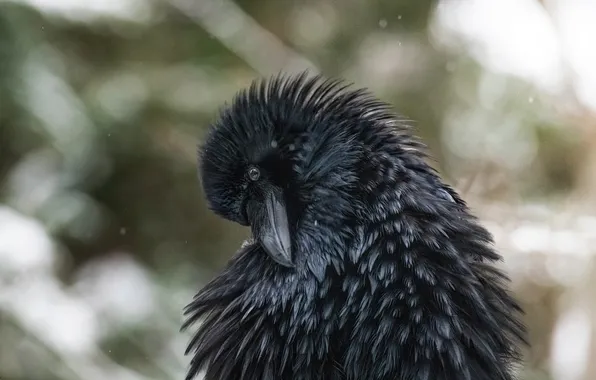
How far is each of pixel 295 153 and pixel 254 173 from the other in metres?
0.06

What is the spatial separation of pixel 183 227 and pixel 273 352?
1303 mm

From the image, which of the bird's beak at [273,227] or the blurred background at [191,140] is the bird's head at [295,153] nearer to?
the bird's beak at [273,227]

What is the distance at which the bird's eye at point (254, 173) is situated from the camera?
87 centimetres

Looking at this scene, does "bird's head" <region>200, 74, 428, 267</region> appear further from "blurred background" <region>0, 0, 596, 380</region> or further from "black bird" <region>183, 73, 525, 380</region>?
"blurred background" <region>0, 0, 596, 380</region>

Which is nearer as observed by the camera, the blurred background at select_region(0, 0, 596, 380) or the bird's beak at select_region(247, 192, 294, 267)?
the bird's beak at select_region(247, 192, 294, 267)

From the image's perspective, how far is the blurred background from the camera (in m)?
1.75

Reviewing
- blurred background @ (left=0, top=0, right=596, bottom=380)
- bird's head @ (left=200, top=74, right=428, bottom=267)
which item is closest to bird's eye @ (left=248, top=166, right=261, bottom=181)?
bird's head @ (left=200, top=74, right=428, bottom=267)

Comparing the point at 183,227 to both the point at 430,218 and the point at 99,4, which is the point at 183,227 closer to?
the point at 99,4

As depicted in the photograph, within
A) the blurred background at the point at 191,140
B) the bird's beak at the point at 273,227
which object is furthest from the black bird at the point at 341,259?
the blurred background at the point at 191,140

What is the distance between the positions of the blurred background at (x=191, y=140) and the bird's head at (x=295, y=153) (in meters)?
0.92

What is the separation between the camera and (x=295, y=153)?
842 millimetres

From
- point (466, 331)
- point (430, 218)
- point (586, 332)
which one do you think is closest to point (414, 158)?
point (430, 218)

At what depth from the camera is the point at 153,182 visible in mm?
2039

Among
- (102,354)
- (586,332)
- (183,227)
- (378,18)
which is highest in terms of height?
(378,18)
